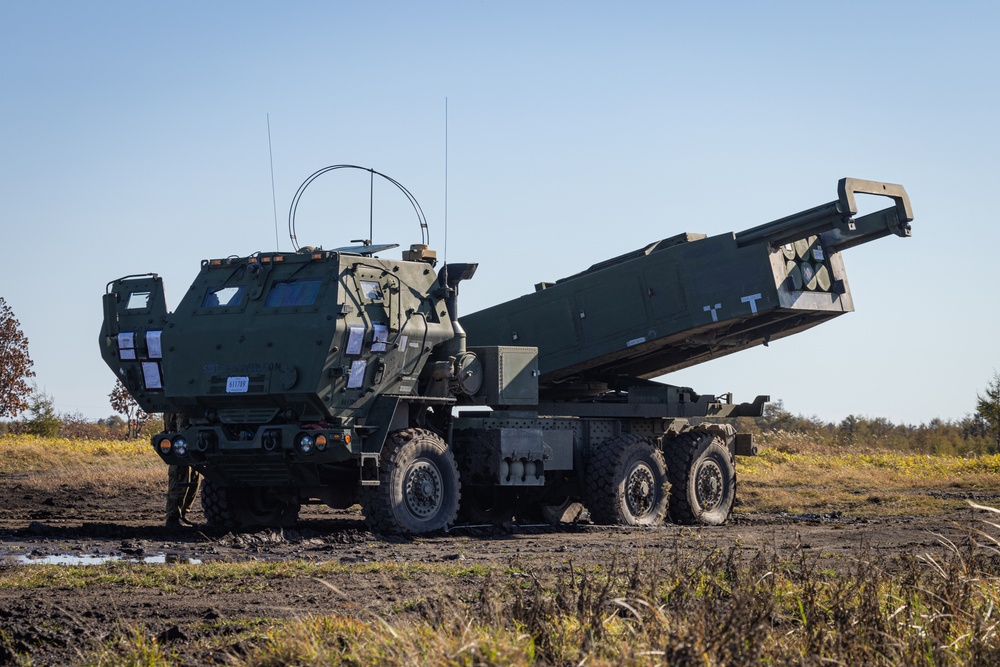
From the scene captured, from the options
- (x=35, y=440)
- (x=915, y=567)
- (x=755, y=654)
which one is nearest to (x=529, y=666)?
(x=755, y=654)

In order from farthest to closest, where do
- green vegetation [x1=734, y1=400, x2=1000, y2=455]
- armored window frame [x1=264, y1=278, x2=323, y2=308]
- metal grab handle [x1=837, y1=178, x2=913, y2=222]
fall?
green vegetation [x1=734, y1=400, x2=1000, y2=455]
metal grab handle [x1=837, y1=178, x2=913, y2=222]
armored window frame [x1=264, y1=278, x2=323, y2=308]

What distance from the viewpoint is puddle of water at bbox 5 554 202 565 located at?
38.9ft

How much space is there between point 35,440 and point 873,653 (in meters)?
29.0

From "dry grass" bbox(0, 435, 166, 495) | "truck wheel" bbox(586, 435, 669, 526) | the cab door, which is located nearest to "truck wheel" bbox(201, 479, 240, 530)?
the cab door

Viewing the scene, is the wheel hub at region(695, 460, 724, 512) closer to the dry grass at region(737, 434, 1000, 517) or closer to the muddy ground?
the muddy ground

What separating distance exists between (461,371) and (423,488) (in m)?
1.47

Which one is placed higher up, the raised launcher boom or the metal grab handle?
the metal grab handle

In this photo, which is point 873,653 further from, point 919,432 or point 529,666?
point 919,432

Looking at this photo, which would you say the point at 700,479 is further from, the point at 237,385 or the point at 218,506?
the point at 237,385

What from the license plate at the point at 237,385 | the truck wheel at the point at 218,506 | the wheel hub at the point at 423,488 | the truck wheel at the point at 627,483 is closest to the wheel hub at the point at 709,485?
the truck wheel at the point at 627,483

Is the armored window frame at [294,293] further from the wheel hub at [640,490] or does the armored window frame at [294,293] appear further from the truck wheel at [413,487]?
the wheel hub at [640,490]

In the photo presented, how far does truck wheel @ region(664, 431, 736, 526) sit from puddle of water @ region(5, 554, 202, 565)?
24.9ft

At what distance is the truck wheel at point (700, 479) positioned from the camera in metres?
18.0

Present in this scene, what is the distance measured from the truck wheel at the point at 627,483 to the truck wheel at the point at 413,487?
7.58 feet
